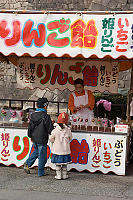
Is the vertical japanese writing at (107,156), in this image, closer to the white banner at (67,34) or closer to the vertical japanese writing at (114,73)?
the white banner at (67,34)

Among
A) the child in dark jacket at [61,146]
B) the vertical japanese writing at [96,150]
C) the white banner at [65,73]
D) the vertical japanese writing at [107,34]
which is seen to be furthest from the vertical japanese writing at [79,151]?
the white banner at [65,73]

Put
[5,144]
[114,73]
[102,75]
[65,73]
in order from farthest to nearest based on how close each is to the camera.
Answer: [65,73] < [102,75] < [114,73] < [5,144]

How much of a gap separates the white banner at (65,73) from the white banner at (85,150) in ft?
7.22

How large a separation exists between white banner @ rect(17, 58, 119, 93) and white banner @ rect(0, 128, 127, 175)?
7.22 ft

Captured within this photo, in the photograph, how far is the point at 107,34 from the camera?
633 centimetres

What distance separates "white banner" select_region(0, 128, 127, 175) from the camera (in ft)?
21.7

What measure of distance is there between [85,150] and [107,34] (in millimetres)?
2466

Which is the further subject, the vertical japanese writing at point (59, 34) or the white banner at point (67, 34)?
the vertical japanese writing at point (59, 34)

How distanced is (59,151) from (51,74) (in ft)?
10.0

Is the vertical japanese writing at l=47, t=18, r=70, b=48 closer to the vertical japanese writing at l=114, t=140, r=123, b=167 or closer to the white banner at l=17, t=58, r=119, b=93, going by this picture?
the white banner at l=17, t=58, r=119, b=93

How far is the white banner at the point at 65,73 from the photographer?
27.7ft

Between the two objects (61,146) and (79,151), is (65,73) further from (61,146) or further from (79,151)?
(61,146)

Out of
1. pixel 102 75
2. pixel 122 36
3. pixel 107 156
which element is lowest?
pixel 107 156

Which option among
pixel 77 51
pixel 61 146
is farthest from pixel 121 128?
pixel 77 51
